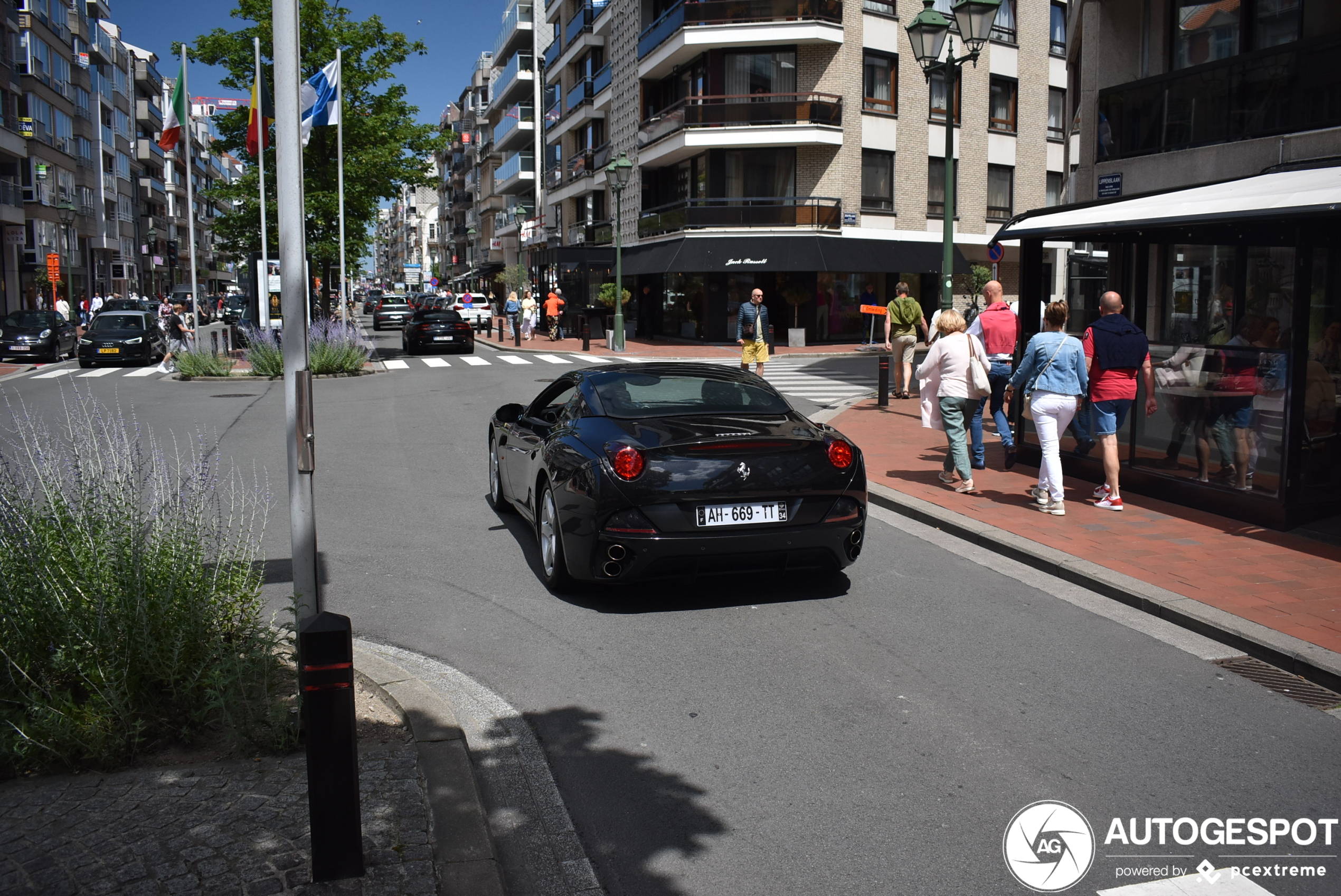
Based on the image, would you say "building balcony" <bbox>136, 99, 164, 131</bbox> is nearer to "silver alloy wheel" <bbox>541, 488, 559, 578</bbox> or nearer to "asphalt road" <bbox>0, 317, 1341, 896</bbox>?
"asphalt road" <bbox>0, 317, 1341, 896</bbox>

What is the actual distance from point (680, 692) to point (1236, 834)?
7.65 feet

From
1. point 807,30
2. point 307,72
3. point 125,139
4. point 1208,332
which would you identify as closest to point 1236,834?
point 1208,332

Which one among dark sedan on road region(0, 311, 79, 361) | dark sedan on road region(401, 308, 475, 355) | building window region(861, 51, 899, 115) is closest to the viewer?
dark sedan on road region(0, 311, 79, 361)

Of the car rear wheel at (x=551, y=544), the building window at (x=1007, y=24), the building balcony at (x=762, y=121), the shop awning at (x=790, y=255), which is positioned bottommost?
the car rear wheel at (x=551, y=544)

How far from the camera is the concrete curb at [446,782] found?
3422mm

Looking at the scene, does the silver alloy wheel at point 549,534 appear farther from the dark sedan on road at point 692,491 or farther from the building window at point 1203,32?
the building window at point 1203,32

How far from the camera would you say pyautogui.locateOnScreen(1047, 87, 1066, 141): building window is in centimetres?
4231

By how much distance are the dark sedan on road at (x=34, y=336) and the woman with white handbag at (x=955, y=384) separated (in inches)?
1137

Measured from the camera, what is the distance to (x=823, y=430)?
6.99 metres

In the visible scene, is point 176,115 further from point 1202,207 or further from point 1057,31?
point 1057,31

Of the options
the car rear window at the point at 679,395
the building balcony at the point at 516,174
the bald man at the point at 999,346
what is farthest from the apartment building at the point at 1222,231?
the building balcony at the point at 516,174

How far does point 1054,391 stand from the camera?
29.8ft

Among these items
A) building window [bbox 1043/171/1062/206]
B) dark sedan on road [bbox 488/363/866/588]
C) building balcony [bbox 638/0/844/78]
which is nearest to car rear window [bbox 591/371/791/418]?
dark sedan on road [bbox 488/363/866/588]

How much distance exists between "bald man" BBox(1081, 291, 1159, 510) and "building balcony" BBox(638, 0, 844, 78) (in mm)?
28611
